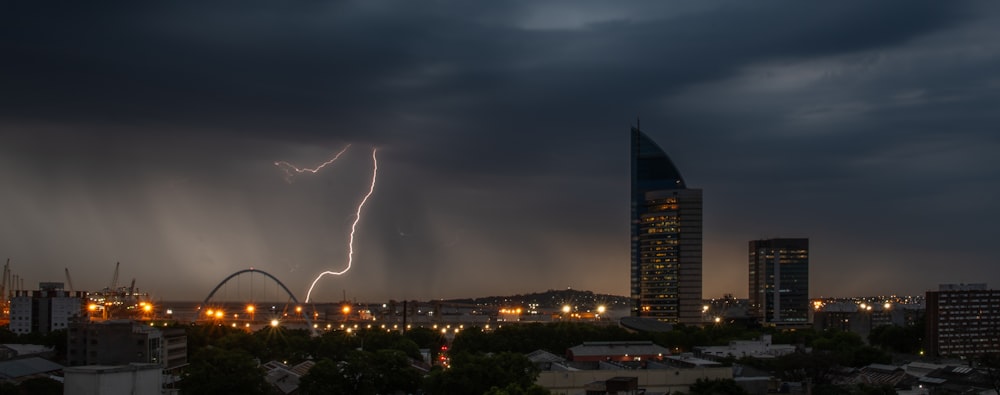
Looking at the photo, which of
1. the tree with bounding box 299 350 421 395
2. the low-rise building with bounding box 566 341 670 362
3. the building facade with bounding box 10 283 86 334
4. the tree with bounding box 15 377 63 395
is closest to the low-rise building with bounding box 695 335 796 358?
the low-rise building with bounding box 566 341 670 362

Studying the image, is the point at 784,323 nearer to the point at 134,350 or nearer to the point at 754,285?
the point at 754,285

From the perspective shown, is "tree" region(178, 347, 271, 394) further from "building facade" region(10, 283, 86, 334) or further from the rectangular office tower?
the rectangular office tower

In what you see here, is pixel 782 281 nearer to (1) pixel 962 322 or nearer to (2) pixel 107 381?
(1) pixel 962 322

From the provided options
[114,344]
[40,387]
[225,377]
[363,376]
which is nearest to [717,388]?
[363,376]

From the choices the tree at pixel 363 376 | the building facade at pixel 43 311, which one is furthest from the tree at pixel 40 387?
the building facade at pixel 43 311

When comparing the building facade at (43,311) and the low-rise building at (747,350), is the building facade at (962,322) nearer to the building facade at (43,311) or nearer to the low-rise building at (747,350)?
the low-rise building at (747,350)

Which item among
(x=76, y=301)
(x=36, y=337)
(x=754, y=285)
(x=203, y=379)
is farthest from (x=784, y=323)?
(x=203, y=379)

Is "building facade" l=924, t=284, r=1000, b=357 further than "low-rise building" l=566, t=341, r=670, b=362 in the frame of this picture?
Yes
